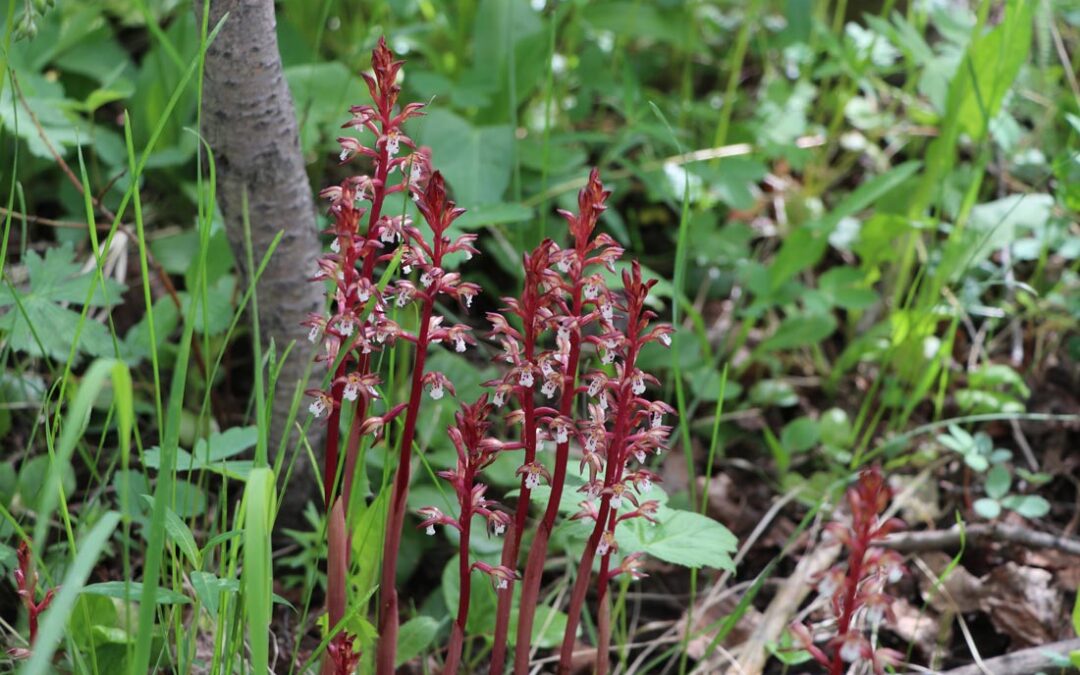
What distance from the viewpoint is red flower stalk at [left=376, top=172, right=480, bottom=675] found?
1477 mm

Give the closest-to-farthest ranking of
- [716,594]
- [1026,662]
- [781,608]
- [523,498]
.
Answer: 1. [523,498]
2. [1026,662]
3. [781,608]
4. [716,594]

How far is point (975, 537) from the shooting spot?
2.60 m

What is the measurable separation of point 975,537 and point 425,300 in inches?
67.7

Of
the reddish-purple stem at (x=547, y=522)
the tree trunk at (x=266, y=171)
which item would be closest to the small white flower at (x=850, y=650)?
the reddish-purple stem at (x=547, y=522)

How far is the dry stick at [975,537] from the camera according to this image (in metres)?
2.50


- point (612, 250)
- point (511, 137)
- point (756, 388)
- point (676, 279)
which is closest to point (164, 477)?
point (612, 250)

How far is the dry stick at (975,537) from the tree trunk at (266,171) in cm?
139

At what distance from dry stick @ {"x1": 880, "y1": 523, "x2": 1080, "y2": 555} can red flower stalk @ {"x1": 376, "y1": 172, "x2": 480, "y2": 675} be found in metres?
1.32

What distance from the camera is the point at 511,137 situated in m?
2.87

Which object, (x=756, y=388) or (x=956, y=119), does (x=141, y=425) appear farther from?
(x=956, y=119)

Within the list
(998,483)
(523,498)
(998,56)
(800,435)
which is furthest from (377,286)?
(998,56)

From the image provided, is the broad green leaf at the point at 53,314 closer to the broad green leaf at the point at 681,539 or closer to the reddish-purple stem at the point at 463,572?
the reddish-purple stem at the point at 463,572

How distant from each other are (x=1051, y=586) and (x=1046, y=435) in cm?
61

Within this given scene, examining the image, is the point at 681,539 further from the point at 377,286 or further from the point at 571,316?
the point at 377,286
